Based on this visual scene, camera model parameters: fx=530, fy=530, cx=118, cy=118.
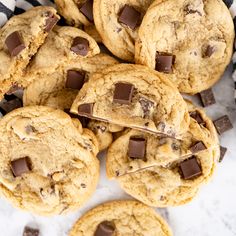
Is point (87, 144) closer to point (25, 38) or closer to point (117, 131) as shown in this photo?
point (117, 131)

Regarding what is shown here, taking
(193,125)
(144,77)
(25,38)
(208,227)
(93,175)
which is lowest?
(208,227)

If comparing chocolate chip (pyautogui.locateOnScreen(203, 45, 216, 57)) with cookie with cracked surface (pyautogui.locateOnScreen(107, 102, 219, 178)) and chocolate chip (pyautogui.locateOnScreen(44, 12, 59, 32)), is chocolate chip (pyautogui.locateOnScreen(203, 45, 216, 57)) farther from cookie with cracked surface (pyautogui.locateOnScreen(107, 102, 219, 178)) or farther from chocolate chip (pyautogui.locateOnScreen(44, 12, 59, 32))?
chocolate chip (pyautogui.locateOnScreen(44, 12, 59, 32))

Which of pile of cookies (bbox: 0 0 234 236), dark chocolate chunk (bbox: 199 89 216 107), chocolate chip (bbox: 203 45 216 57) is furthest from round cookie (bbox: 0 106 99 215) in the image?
Answer: chocolate chip (bbox: 203 45 216 57)

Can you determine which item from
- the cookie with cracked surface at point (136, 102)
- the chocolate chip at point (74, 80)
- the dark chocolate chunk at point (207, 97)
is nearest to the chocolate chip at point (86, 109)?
the cookie with cracked surface at point (136, 102)

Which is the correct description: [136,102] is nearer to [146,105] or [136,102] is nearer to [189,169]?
[146,105]

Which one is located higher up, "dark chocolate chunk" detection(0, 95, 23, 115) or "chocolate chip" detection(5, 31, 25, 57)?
"chocolate chip" detection(5, 31, 25, 57)

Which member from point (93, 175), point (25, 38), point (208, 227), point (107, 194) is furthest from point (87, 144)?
point (208, 227)
